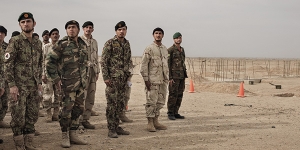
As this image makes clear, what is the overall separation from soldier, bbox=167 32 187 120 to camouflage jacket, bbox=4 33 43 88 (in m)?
3.62

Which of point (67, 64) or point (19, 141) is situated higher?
point (67, 64)

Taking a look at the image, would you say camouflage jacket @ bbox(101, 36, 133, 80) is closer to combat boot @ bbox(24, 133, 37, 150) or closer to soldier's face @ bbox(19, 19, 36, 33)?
soldier's face @ bbox(19, 19, 36, 33)

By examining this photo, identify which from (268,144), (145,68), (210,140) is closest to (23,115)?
(145,68)

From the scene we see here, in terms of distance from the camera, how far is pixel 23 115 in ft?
14.5

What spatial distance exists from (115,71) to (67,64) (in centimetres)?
98

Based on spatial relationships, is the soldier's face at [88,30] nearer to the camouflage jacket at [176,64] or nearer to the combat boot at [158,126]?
the camouflage jacket at [176,64]

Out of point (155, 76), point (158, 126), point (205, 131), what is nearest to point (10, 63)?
point (155, 76)

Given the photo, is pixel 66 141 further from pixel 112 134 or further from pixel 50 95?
pixel 50 95

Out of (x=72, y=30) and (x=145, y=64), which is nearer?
→ (x=72, y=30)

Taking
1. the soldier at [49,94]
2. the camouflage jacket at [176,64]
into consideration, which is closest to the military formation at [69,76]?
the soldier at [49,94]

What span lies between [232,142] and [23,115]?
11.3 ft

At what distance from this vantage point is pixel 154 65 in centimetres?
645

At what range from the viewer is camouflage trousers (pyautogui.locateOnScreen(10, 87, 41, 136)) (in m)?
4.37

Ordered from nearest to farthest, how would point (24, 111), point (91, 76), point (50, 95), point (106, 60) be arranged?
point (24, 111) → point (106, 60) → point (91, 76) → point (50, 95)
